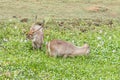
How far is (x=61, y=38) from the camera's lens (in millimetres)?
11203

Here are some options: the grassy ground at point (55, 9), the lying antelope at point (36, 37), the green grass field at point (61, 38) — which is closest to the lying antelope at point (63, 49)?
the green grass field at point (61, 38)

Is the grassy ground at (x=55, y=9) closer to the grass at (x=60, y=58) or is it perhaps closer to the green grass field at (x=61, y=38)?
the green grass field at (x=61, y=38)

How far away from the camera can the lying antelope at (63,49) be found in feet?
30.9

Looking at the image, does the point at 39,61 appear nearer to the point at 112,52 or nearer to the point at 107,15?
the point at 112,52

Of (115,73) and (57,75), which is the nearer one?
(57,75)

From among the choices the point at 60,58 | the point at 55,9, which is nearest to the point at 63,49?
the point at 60,58

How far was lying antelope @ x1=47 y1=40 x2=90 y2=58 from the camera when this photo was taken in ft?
30.9

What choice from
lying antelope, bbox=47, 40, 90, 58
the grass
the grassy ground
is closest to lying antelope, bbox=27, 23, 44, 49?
the grass

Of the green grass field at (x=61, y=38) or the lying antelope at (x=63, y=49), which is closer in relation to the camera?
the green grass field at (x=61, y=38)

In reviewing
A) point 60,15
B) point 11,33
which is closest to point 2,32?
point 11,33

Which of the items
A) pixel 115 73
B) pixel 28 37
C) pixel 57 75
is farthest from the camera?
pixel 28 37

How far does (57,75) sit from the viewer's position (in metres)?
8.18

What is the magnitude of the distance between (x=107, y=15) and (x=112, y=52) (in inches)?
165

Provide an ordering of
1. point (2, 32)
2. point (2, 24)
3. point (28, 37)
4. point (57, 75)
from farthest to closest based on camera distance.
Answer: point (2, 24)
point (2, 32)
point (28, 37)
point (57, 75)
